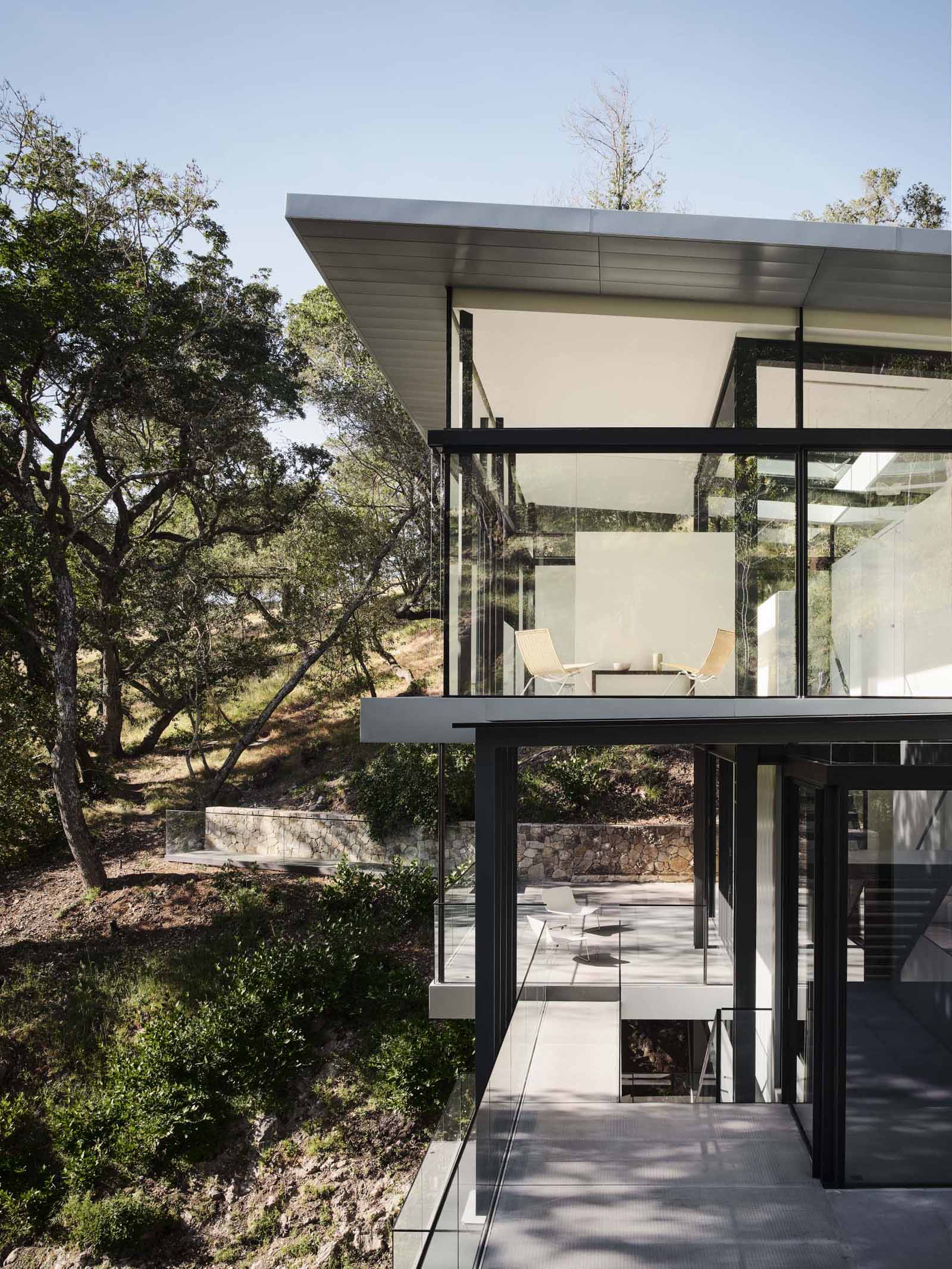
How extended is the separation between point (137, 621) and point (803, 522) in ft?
59.7

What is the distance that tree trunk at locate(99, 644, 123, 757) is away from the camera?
23.9 metres

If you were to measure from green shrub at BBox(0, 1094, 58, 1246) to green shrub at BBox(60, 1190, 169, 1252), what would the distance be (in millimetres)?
499

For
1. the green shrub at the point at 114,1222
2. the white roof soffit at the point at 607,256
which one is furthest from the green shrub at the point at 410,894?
the white roof soffit at the point at 607,256

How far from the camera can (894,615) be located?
777 centimetres

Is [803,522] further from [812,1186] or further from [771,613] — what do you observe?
[812,1186]

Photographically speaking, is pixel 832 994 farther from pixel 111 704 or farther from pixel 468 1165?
pixel 111 704

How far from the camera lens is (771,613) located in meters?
7.86

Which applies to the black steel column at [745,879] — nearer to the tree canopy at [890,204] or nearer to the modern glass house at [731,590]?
the modern glass house at [731,590]

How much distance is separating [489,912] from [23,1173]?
36.7 feet

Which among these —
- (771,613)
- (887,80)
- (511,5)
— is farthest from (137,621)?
(887,80)

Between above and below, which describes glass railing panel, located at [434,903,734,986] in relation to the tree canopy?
below

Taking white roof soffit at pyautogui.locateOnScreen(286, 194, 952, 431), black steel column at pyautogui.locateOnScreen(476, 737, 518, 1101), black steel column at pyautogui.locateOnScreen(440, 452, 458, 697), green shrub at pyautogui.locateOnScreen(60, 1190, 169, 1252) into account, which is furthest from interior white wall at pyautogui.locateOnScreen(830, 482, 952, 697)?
green shrub at pyautogui.locateOnScreen(60, 1190, 169, 1252)

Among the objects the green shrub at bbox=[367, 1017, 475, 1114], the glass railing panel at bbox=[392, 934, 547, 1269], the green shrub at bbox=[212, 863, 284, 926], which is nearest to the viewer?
the glass railing panel at bbox=[392, 934, 547, 1269]

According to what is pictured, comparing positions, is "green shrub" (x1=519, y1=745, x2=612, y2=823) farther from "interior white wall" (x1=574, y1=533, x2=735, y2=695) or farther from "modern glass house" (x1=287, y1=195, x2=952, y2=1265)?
"interior white wall" (x1=574, y1=533, x2=735, y2=695)
